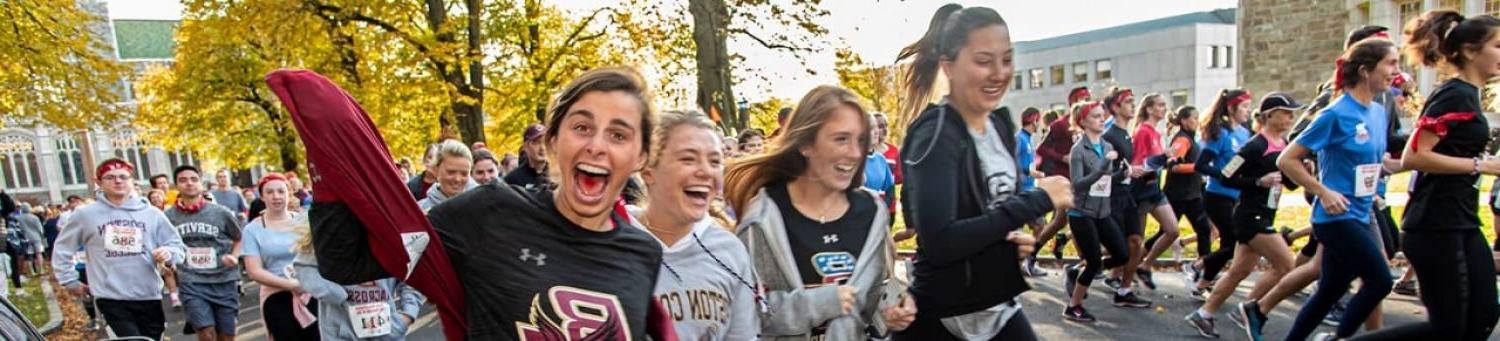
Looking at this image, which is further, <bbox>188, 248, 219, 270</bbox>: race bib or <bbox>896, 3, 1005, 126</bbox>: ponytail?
<bbox>188, 248, 219, 270</bbox>: race bib

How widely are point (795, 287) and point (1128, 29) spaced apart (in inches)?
2766

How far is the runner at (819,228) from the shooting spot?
286 cm

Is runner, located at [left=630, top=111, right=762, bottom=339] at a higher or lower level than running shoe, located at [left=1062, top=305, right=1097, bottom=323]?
higher

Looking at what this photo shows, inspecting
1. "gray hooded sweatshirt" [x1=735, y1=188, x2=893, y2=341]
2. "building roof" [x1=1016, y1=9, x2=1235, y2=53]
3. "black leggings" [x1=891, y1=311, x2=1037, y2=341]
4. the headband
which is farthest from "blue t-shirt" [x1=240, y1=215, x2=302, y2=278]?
"building roof" [x1=1016, y1=9, x2=1235, y2=53]

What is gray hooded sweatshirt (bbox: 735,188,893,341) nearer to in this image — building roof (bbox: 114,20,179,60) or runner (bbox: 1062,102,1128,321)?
runner (bbox: 1062,102,1128,321)

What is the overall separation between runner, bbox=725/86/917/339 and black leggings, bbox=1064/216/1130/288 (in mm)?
3453

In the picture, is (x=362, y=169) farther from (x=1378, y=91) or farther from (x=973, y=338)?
(x=1378, y=91)

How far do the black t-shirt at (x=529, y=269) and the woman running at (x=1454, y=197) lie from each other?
364cm

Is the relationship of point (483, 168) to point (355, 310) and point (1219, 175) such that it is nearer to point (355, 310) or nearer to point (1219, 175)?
point (355, 310)

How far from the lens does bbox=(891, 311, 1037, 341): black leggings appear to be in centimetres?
276

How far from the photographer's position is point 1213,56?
5353 centimetres

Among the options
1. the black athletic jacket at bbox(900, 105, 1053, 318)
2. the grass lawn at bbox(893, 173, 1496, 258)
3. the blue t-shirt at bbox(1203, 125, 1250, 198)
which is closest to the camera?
the black athletic jacket at bbox(900, 105, 1053, 318)

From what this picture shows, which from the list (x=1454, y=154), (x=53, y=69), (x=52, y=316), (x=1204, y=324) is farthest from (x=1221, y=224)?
(x=53, y=69)

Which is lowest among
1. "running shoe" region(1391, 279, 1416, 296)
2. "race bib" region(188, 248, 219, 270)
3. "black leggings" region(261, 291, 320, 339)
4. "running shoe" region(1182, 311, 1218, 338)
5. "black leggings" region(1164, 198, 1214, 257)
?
"running shoe" region(1391, 279, 1416, 296)
